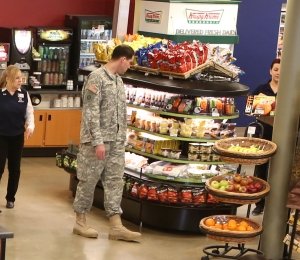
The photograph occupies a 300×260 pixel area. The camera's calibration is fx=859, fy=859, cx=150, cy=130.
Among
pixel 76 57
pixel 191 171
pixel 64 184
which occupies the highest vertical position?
pixel 76 57

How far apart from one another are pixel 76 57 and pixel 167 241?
480 cm

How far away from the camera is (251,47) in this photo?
14.8 metres

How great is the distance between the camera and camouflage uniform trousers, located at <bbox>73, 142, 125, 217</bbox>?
8.34 metres

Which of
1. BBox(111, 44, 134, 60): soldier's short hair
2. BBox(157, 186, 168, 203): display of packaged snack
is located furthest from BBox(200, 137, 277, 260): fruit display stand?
BBox(111, 44, 134, 60): soldier's short hair

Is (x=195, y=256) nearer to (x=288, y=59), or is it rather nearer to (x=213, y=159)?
(x=213, y=159)

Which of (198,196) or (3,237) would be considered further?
(198,196)

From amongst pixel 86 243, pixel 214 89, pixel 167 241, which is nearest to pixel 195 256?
pixel 167 241

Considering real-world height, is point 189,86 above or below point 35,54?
above

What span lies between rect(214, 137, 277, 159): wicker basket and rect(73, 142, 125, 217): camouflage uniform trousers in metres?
1.14

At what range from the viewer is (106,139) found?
827 cm

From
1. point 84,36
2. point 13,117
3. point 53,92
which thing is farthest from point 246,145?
point 84,36

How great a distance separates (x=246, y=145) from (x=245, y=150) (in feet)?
0.89

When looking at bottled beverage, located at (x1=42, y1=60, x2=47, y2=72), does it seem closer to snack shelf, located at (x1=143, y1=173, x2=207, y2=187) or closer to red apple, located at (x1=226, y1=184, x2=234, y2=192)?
snack shelf, located at (x1=143, y1=173, x2=207, y2=187)

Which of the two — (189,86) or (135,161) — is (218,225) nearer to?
(189,86)
